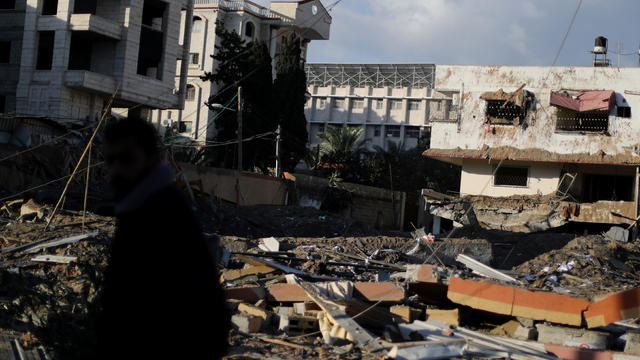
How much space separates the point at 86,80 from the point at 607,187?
2208 centimetres

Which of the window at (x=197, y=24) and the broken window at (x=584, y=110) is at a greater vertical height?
the window at (x=197, y=24)

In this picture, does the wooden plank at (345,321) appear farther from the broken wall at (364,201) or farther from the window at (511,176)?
the window at (511,176)

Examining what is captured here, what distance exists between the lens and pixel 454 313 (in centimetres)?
840

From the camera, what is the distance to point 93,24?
2777 cm

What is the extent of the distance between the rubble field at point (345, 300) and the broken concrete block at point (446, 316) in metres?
0.02

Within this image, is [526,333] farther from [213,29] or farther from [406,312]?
[213,29]

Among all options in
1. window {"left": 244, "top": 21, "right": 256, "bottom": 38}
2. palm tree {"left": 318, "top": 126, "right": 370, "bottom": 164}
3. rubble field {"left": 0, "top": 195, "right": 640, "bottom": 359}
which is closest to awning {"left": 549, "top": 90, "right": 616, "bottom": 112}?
rubble field {"left": 0, "top": 195, "right": 640, "bottom": 359}

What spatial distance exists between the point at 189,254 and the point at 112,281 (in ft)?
0.93

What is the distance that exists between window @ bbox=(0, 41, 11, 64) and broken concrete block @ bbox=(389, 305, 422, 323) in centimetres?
2641

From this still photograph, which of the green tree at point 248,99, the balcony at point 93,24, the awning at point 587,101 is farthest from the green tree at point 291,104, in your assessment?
the awning at point 587,101

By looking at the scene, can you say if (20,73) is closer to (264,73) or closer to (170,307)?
(264,73)

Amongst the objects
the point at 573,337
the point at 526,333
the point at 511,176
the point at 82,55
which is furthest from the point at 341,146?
the point at 573,337

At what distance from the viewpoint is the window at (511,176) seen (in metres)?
29.9

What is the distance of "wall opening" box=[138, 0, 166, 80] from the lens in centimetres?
3083
